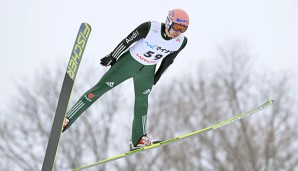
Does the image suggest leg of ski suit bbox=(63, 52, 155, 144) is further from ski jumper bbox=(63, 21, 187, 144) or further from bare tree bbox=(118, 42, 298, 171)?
bare tree bbox=(118, 42, 298, 171)

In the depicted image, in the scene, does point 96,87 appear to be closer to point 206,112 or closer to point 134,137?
point 134,137

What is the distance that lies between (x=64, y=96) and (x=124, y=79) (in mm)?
1205

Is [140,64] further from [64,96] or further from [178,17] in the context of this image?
[64,96]

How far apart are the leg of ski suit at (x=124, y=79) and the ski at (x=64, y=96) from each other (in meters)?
0.76

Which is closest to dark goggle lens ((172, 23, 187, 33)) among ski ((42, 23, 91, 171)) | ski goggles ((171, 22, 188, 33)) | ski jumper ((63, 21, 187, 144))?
ski goggles ((171, 22, 188, 33))

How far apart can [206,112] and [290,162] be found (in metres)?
4.63

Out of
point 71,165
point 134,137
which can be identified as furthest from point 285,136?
point 134,137

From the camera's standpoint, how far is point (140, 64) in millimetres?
6840

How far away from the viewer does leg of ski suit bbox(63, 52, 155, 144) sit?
22.5 feet

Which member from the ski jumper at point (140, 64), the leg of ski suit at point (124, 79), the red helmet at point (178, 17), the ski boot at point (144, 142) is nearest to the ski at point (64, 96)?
the ski jumper at point (140, 64)

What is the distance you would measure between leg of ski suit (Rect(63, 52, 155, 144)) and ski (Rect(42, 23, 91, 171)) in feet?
2.50

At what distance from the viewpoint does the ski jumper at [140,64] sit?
21.6 ft

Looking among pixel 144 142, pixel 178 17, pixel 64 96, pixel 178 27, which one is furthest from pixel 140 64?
pixel 64 96

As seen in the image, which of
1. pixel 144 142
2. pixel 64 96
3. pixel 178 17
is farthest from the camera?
pixel 144 142
